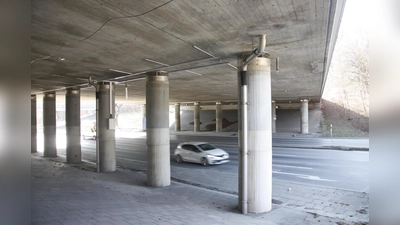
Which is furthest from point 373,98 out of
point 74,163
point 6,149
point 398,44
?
point 74,163

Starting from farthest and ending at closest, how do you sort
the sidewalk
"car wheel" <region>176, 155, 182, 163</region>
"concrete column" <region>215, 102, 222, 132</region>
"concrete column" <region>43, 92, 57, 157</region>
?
1. "concrete column" <region>215, 102, 222, 132</region>
2. "concrete column" <region>43, 92, 57, 157</region>
3. "car wheel" <region>176, 155, 182, 163</region>
4. the sidewalk

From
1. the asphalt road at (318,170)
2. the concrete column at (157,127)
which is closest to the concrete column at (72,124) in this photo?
the asphalt road at (318,170)

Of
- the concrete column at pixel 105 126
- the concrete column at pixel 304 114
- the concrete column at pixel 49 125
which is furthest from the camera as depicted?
the concrete column at pixel 304 114

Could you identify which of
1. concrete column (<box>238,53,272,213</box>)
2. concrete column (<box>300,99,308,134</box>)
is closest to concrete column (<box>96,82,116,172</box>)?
concrete column (<box>238,53,272,213</box>)

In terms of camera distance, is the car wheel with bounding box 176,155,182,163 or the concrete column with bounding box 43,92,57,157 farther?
the concrete column with bounding box 43,92,57,157

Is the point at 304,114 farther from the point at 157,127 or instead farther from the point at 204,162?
the point at 157,127

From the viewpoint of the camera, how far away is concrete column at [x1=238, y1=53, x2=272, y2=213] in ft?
27.8

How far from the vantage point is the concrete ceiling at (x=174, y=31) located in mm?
5566

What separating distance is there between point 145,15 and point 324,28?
475 centimetres

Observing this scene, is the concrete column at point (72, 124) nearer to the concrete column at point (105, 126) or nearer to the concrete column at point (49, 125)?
the concrete column at point (49, 125)

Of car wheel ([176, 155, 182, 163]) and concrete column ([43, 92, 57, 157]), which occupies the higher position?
concrete column ([43, 92, 57, 157])

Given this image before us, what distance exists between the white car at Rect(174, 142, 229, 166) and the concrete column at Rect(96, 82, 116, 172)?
493 cm

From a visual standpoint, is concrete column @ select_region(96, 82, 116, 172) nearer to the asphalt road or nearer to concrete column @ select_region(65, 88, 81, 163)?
the asphalt road

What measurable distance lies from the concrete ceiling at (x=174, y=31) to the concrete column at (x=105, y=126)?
423 cm
